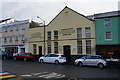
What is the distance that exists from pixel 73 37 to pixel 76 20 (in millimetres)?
3269

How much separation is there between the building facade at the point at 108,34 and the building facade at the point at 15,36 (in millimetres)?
18090

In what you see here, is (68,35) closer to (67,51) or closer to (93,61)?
(67,51)

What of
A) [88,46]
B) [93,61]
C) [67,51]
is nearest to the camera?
[93,61]

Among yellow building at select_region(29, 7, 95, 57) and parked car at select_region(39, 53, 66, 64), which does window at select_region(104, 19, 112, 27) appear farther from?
parked car at select_region(39, 53, 66, 64)

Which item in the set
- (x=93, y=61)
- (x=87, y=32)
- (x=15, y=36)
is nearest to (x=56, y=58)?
(x=93, y=61)

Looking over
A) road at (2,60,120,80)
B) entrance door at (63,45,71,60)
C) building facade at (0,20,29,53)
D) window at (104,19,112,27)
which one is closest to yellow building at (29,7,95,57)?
entrance door at (63,45,71,60)

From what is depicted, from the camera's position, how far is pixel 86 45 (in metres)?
26.2

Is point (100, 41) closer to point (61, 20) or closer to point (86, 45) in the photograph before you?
point (86, 45)

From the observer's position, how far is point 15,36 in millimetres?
38125

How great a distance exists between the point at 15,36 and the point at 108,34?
2424 centimetres

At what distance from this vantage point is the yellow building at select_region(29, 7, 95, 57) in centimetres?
2608

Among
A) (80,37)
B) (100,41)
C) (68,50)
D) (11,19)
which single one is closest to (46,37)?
(68,50)

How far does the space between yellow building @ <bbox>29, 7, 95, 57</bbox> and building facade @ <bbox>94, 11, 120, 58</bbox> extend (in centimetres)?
108

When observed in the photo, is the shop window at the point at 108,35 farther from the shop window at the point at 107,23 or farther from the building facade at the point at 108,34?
the shop window at the point at 107,23
